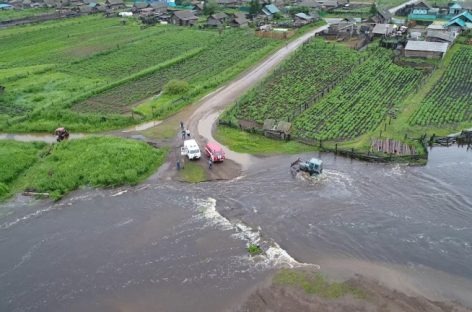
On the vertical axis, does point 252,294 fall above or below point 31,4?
Answer: below

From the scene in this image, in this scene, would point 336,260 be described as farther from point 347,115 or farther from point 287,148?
point 347,115

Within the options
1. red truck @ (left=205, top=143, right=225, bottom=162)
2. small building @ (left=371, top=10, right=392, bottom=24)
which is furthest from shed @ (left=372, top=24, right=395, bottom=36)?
red truck @ (left=205, top=143, right=225, bottom=162)

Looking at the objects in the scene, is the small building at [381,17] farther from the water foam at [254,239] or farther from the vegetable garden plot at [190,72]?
the water foam at [254,239]

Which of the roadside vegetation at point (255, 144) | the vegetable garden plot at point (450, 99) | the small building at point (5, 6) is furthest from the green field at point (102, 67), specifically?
the small building at point (5, 6)

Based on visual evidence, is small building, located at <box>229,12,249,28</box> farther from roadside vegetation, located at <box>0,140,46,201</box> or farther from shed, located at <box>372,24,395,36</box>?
roadside vegetation, located at <box>0,140,46,201</box>

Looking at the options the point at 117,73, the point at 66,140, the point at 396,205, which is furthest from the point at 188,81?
the point at 396,205

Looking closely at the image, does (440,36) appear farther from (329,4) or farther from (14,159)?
(14,159)
